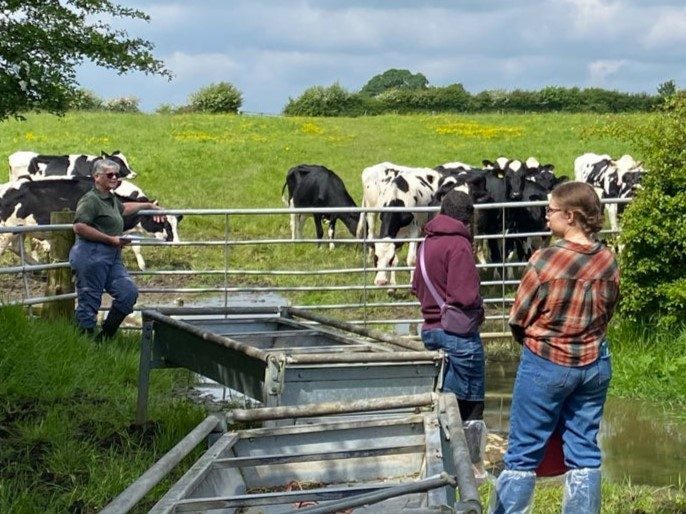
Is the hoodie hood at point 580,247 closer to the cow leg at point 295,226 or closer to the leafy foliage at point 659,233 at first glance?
the leafy foliage at point 659,233

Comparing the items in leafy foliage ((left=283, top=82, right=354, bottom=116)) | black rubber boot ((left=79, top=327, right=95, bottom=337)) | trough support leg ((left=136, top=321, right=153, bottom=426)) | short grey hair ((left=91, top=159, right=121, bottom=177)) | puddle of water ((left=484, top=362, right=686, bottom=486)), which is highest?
leafy foliage ((left=283, top=82, right=354, bottom=116))

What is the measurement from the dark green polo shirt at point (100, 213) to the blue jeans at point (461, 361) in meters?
3.52

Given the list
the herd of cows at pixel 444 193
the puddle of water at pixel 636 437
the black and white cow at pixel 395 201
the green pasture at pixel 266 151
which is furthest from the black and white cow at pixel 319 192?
the puddle of water at pixel 636 437

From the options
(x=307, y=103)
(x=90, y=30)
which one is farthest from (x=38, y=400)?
(x=307, y=103)

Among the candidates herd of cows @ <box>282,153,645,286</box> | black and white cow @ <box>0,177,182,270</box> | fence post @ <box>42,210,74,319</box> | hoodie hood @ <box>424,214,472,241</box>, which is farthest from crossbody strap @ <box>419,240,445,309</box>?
black and white cow @ <box>0,177,182,270</box>

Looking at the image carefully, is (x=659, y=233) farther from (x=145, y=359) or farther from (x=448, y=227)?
(x=145, y=359)

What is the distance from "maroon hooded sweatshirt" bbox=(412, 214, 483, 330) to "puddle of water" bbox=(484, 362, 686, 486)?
1529 millimetres

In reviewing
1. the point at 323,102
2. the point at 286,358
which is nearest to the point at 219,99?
the point at 323,102

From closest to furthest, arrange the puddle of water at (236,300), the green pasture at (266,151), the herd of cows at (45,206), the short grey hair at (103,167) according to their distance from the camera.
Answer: the short grey hair at (103,167) < the puddle of water at (236,300) < the green pasture at (266,151) < the herd of cows at (45,206)

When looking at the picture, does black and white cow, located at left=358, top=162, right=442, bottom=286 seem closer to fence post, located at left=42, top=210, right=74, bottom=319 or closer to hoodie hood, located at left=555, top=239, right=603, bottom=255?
fence post, located at left=42, top=210, right=74, bottom=319

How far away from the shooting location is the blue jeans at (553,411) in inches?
205

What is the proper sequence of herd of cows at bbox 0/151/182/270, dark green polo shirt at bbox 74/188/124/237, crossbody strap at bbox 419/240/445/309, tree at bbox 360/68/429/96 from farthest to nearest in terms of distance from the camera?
tree at bbox 360/68/429/96, herd of cows at bbox 0/151/182/270, dark green polo shirt at bbox 74/188/124/237, crossbody strap at bbox 419/240/445/309

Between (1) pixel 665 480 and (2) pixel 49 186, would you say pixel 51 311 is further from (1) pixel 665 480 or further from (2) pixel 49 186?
(2) pixel 49 186

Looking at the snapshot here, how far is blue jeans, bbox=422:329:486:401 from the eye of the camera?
7430mm
